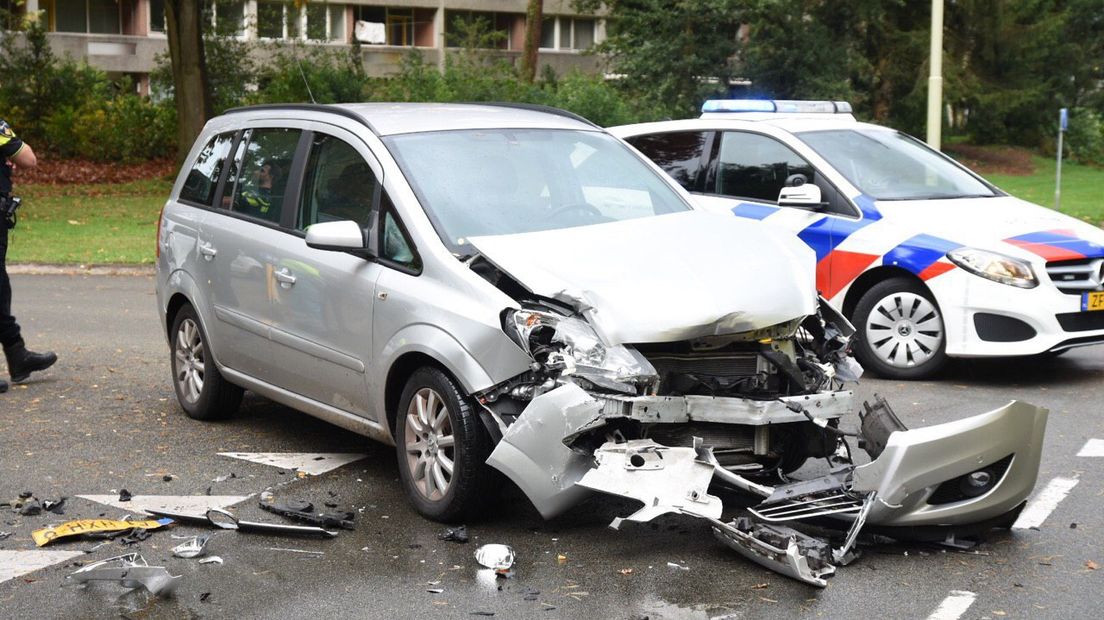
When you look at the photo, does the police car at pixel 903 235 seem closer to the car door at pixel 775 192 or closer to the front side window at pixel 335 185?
the car door at pixel 775 192

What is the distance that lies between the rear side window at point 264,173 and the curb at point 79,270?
8.63 metres

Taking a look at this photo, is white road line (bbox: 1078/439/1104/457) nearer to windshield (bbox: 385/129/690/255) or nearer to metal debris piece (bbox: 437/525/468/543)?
windshield (bbox: 385/129/690/255)

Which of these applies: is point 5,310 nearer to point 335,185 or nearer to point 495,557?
point 335,185

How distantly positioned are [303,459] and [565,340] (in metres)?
2.27

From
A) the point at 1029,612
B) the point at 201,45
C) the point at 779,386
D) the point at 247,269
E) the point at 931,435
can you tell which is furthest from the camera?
the point at 201,45

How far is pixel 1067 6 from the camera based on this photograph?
4262 centimetres

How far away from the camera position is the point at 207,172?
26.1ft

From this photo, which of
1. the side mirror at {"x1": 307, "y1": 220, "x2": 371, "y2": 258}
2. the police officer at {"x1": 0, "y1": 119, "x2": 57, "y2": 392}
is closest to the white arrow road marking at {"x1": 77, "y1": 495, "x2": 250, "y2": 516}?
the side mirror at {"x1": 307, "y1": 220, "x2": 371, "y2": 258}

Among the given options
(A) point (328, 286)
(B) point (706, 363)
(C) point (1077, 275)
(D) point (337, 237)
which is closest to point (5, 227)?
(A) point (328, 286)

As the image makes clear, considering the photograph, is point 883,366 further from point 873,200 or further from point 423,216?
point 423,216

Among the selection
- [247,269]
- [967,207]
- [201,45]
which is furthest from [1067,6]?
[247,269]

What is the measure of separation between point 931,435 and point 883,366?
4085 millimetres

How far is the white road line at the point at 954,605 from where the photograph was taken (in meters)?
4.64

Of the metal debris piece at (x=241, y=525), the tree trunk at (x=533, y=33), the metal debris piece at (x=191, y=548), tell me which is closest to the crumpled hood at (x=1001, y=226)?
the metal debris piece at (x=241, y=525)
